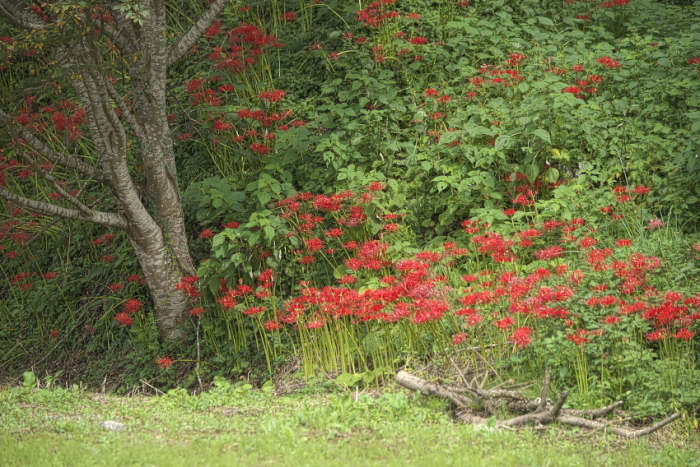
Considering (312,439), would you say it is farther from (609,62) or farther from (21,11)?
(609,62)

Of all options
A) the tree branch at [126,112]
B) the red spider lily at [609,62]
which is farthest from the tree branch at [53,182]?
the red spider lily at [609,62]

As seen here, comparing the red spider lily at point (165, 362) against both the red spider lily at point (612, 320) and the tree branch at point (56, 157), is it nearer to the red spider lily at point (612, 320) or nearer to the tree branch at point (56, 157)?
the tree branch at point (56, 157)

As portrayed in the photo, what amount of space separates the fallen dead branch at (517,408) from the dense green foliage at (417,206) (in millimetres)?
200

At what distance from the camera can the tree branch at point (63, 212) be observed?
5.50 meters

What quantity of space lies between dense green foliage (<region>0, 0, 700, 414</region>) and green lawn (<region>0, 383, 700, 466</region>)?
42 cm

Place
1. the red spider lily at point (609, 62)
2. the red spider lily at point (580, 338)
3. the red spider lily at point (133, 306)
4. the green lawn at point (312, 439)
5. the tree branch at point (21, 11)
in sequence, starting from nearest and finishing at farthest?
the green lawn at point (312, 439), the red spider lily at point (580, 338), the tree branch at point (21, 11), the red spider lily at point (133, 306), the red spider lily at point (609, 62)

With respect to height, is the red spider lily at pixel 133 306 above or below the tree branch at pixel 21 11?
below

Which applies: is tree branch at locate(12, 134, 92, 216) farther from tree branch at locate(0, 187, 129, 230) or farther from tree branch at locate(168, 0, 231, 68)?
tree branch at locate(168, 0, 231, 68)

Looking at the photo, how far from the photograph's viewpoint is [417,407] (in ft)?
14.5

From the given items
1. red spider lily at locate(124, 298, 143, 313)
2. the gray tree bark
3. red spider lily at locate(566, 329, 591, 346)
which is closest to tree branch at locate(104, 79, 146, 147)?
the gray tree bark

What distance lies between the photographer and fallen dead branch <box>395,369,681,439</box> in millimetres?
3967

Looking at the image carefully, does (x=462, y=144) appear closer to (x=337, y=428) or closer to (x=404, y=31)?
(x=404, y=31)

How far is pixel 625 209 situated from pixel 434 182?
1477mm

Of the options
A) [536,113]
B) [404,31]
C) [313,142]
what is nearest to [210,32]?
[313,142]
